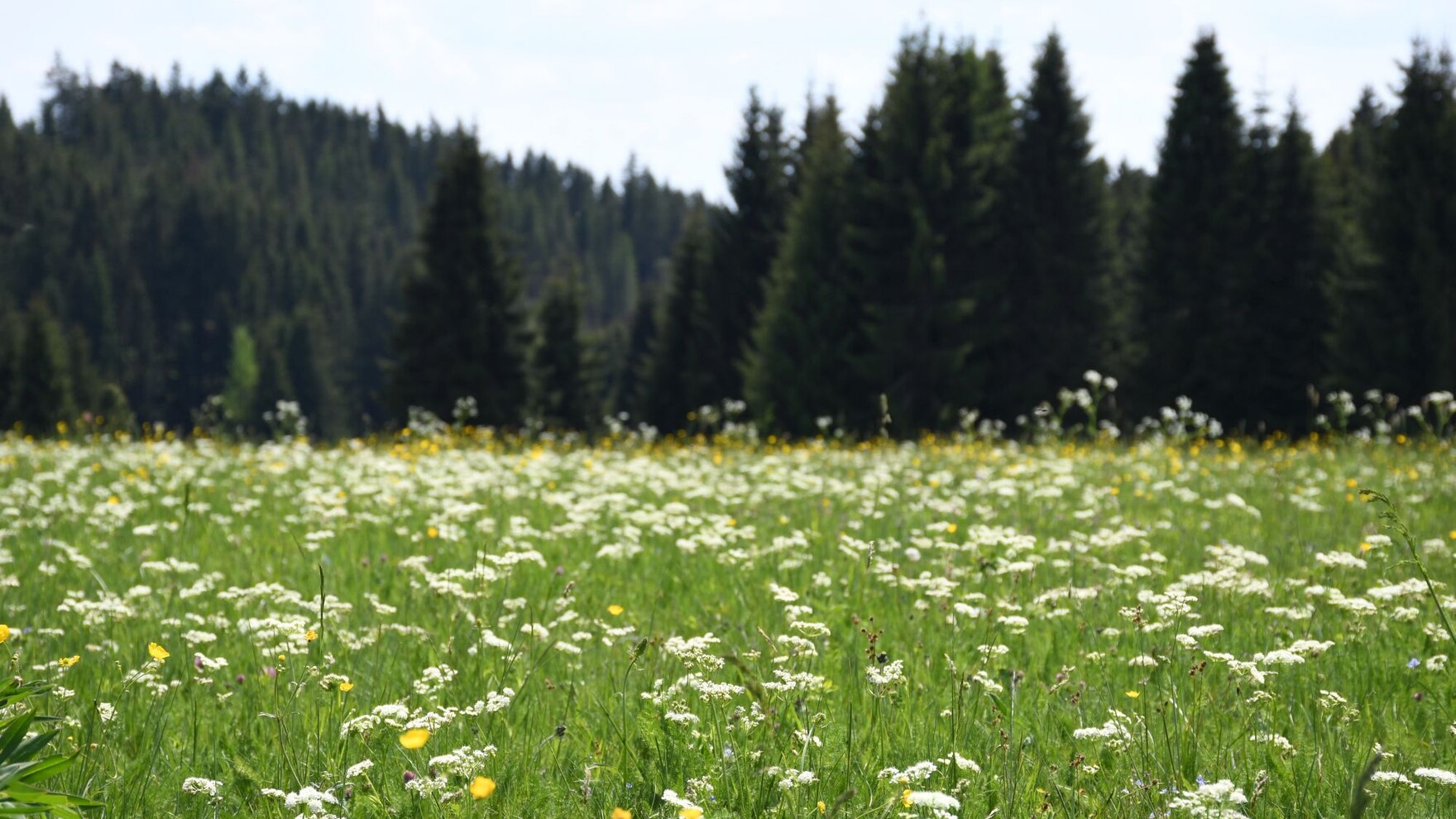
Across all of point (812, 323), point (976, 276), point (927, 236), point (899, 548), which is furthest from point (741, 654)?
point (976, 276)

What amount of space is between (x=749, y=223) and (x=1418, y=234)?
59.8 ft

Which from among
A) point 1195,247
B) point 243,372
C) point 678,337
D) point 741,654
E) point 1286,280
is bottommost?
point 741,654

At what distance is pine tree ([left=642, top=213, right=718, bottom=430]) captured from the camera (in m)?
37.8

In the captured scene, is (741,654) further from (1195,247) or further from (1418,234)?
(1195,247)

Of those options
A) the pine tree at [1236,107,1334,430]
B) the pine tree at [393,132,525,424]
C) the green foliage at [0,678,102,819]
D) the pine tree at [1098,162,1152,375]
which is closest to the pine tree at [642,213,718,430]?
the pine tree at [393,132,525,424]

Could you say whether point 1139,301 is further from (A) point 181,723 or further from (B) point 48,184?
(B) point 48,184

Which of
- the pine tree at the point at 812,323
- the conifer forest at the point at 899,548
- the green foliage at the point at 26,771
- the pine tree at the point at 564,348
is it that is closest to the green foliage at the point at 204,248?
the pine tree at the point at 564,348

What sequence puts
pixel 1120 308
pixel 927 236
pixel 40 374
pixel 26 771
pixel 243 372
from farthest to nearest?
pixel 243 372, pixel 40 374, pixel 1120 308, pixel 927 236, pixel 26 771

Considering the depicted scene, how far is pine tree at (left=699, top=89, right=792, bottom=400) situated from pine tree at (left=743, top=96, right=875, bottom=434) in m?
5.30

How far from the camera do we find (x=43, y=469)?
28.8ft

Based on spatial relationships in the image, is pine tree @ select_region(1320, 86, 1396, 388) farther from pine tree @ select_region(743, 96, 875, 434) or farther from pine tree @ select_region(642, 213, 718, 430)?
pine tree @ select_region(642, 213, 718, 430)

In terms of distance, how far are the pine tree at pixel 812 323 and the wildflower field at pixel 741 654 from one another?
1850 cm

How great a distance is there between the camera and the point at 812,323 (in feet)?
84.7

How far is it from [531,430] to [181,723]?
11.0 meters
